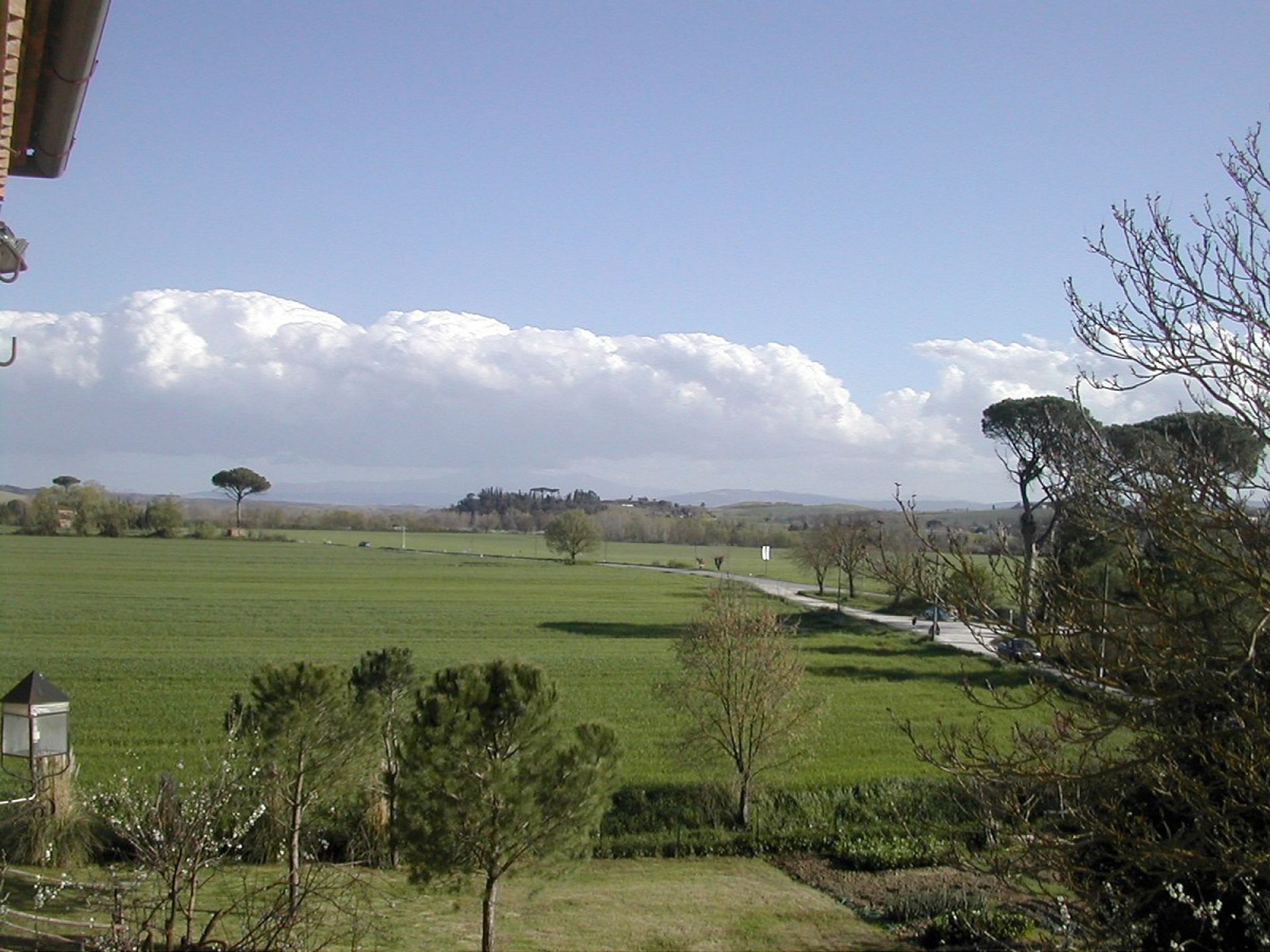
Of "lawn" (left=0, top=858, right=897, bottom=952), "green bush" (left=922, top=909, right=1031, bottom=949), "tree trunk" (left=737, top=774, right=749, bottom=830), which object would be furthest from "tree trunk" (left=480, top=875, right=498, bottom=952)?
"tree trunk" (left=737, top=774, right=749, bottom=830)

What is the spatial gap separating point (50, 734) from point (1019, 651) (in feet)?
35.2

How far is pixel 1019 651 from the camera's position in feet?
22.5

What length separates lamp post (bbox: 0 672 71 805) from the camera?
1193 cm

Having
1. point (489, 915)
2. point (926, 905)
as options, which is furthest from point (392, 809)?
point (926, 905)

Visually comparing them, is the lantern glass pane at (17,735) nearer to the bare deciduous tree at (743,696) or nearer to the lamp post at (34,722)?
the lamp post at (34,722)

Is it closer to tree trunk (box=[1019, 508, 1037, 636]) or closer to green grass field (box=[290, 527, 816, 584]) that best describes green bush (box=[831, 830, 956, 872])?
tree trunk (box=[1019, 508, 1037, 636])

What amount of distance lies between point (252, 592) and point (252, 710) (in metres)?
51.8

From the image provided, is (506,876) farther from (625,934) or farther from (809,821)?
(809,821)

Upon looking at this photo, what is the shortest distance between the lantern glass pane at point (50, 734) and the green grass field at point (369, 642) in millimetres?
4755

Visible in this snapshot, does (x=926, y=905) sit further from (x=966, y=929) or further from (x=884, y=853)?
(x=884, y=853)

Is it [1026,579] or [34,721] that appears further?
[34,721]

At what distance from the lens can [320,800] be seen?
43.6 feet

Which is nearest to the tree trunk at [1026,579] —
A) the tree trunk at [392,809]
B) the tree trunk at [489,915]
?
the tree trunk at [489,915]

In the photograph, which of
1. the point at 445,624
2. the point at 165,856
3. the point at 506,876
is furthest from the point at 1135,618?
the point at 445,624
